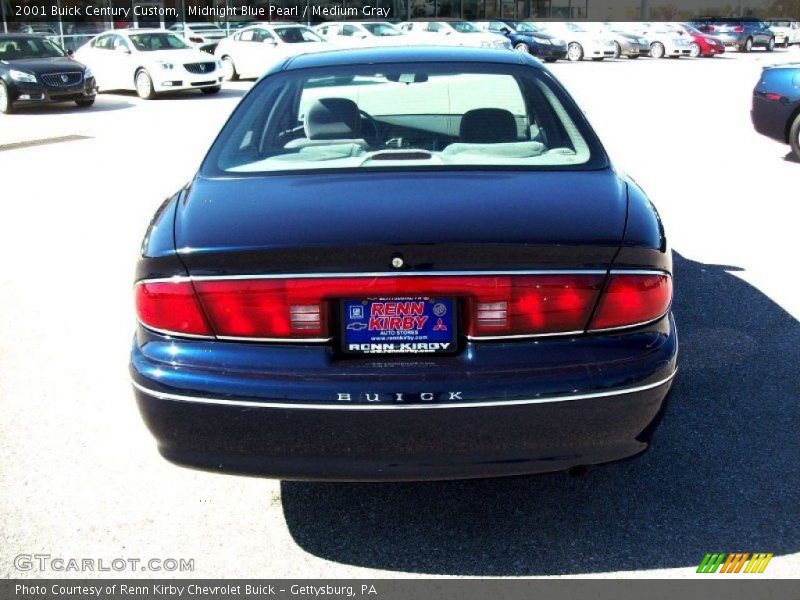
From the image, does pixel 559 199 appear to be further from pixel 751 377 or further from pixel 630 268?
pixel 751 377

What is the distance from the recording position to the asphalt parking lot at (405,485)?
2.95 meters

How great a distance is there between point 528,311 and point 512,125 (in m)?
1.39

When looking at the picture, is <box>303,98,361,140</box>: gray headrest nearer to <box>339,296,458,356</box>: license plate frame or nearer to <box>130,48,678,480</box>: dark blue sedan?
<box>130,48,678,480</box>: dark blue sedan

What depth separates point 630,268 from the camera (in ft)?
8.80

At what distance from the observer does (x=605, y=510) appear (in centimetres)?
319

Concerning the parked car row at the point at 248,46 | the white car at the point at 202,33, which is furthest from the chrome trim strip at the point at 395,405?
the white car at the point at 202,33

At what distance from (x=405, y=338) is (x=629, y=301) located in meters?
0.69

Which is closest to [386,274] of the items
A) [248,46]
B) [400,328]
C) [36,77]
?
[400,328]

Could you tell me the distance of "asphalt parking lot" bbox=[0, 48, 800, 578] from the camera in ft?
9.69

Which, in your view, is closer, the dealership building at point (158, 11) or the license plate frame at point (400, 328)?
the license plate frame at point (400, 328)

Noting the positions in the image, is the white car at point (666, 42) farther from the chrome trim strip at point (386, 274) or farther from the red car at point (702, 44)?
the chrome trim strip at point (386, 274)

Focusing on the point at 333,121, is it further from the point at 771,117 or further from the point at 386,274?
the point at 771,117

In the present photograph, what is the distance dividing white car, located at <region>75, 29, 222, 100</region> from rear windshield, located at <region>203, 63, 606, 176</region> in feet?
52.7

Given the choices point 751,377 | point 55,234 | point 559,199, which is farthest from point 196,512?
point 55,234
